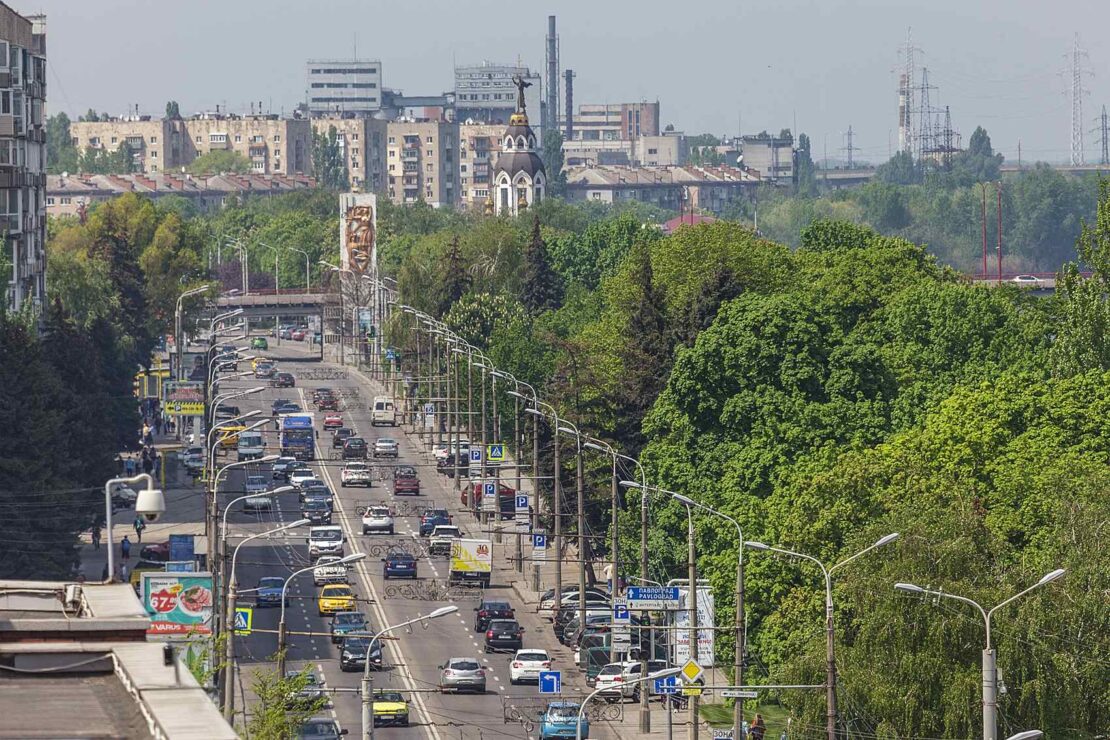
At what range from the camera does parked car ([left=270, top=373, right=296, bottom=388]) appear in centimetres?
15512

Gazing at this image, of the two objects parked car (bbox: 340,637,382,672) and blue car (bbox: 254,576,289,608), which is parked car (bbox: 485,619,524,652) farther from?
blue car (bbox: 254,576,289,608)

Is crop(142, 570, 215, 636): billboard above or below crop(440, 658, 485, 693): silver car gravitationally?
above

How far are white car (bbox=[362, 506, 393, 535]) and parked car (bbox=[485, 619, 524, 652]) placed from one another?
21.5 m

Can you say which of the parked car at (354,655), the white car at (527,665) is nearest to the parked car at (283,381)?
the parked car at (354,655)

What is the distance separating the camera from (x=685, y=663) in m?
53.3

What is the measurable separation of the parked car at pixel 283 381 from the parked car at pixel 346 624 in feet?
262

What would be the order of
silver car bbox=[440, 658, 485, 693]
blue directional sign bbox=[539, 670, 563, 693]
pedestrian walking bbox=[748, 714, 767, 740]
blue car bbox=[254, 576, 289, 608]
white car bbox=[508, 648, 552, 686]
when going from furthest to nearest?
blue car bbox=[254, 576, 289, 608] → white car bbox=[508, 648, 552, 686] → silver car bbox=[440, 658, 485, 693] → blue directional sign bbox=[539, 670, 563, 693] → pedestrian walking bbox=[748, 714, 767, 740]

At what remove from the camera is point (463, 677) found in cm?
6688

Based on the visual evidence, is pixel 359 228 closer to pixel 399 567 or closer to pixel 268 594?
pixel 399 567

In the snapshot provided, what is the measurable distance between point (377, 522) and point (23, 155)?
110 ft

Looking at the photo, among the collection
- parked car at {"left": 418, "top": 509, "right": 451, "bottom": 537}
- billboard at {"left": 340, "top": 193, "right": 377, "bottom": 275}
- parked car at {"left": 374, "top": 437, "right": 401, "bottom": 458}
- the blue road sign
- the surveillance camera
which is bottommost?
parked car at {"left": 418, "top": 509, "right": 451, "bottom": 537}

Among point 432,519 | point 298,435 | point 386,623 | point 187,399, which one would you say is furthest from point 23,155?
point 386,623

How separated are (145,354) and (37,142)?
3216 centimetres

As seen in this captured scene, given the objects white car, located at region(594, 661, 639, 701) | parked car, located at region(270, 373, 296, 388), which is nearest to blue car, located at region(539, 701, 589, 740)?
white car, located at region(594, 661, 639, 701)
